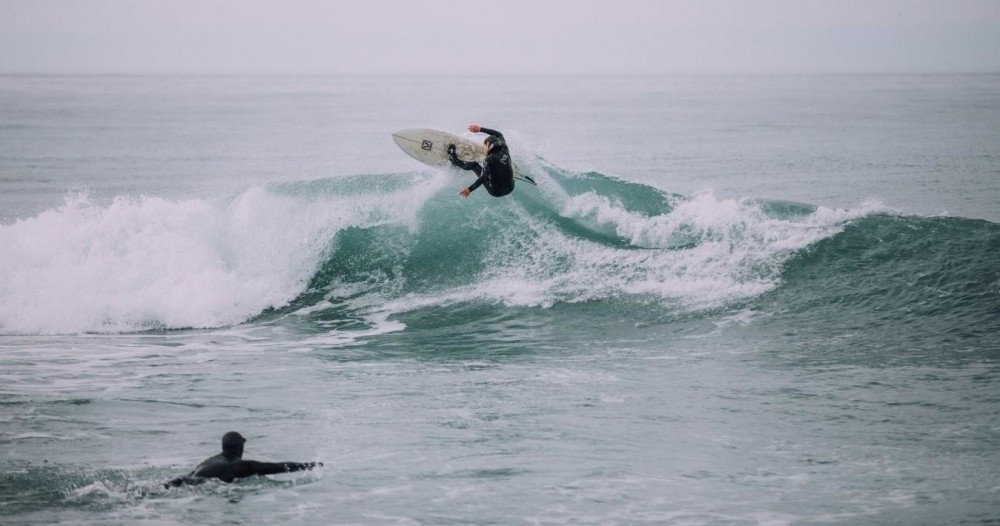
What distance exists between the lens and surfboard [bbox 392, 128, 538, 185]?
57.9 feet

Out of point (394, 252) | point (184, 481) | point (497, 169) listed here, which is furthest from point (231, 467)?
point (394, 252)

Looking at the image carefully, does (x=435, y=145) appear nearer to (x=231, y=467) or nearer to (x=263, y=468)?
(x=263, y=468)

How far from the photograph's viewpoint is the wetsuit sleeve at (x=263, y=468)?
8.86 metres

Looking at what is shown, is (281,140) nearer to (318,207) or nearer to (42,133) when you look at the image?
(42,133)

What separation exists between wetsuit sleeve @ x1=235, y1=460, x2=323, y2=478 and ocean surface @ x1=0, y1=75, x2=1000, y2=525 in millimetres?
93

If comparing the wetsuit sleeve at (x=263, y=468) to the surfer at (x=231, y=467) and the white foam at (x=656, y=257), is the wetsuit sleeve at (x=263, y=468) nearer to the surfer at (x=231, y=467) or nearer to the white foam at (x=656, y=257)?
the surfer at (x=231, y=467)

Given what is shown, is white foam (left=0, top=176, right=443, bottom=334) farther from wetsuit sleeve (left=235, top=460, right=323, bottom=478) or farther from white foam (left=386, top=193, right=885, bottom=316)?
wetsuit sleeve (left=235, top=460, right=323, bottom=478)

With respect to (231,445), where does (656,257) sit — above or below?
above

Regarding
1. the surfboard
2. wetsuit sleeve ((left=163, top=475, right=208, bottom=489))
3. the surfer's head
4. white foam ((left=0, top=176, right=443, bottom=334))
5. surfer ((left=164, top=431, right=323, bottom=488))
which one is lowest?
wetsuit sleeve ((left=163, top=475, right=208, bottom=489))

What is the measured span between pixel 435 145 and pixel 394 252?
6.90 feet

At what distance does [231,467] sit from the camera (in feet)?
29.0

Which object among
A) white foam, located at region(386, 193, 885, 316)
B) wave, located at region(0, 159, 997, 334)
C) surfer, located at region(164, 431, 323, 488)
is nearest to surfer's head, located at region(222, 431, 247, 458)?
surfer, located at region(164, 431, 323, 488)

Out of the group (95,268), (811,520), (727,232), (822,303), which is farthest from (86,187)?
(811,520)

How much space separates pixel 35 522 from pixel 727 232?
12390mm
